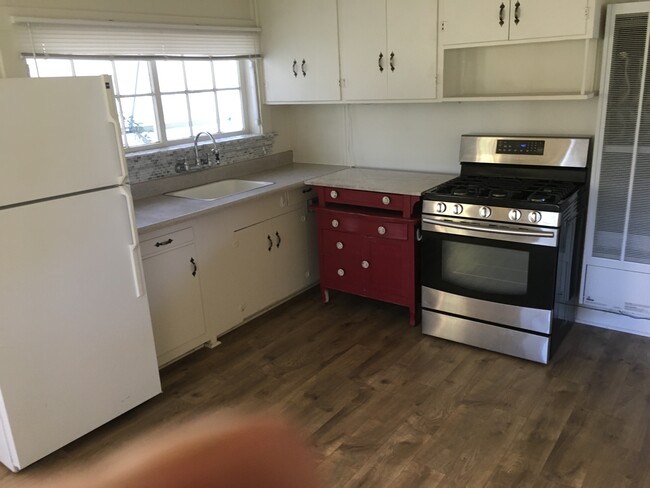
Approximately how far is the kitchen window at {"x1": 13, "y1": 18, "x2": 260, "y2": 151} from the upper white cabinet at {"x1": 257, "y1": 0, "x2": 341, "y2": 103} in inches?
5.2

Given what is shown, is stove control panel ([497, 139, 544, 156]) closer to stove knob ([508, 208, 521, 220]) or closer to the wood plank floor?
stove knob ([508, 208, 521, 220])

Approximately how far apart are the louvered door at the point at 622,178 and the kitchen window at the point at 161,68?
2.41 metres

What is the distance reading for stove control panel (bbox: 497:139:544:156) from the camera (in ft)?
10.8

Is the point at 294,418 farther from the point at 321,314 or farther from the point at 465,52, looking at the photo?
the point at 465,52

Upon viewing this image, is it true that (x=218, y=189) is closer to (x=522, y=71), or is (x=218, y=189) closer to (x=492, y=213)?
(x=492, y=213)

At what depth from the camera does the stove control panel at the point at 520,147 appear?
3.31 meters

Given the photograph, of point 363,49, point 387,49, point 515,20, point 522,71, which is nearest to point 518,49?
point 522,71

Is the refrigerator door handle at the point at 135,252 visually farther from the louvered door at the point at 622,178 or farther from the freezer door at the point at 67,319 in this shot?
the louvered door at the point at 622,178

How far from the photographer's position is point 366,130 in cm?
416

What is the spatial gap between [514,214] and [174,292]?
187cm

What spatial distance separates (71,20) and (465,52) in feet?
7.60

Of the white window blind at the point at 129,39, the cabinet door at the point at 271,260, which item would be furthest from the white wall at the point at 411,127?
the cabinet door at the point at 271,260

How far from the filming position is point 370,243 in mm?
3570

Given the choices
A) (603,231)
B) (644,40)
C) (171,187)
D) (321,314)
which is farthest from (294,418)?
(644,40)
